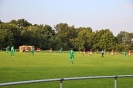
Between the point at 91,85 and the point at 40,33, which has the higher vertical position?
the point at 40,33

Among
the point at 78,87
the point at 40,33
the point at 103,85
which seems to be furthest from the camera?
the point at 40,33

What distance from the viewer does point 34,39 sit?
10575cm

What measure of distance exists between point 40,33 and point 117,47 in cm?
3325

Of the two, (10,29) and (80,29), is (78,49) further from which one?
(10,29)

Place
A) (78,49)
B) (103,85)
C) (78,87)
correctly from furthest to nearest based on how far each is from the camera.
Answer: (78,49)
(103,85)
(78,87)

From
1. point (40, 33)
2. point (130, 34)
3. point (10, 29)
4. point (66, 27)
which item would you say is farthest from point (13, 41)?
point (130, 34)

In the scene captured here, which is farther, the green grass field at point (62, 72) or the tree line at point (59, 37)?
the tree line at point (59, 37)

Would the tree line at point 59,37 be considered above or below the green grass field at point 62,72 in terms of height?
above

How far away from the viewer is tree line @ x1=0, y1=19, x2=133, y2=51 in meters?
101

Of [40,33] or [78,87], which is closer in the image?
[78,87]

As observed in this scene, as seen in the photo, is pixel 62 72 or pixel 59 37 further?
pixel 59 37

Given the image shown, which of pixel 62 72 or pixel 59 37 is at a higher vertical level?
pixel 59 37

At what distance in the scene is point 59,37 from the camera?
4833 inches

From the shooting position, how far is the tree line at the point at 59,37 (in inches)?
3985
